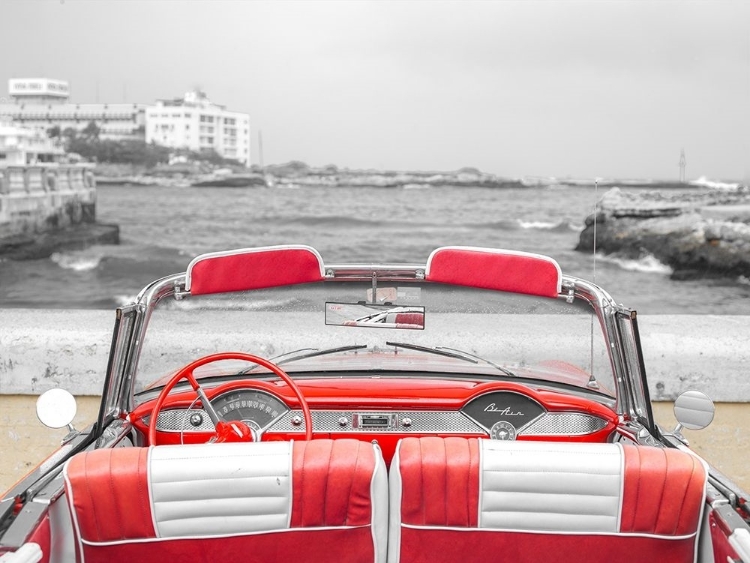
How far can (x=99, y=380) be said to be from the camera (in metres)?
3.98

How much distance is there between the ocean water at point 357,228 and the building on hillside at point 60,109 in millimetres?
485

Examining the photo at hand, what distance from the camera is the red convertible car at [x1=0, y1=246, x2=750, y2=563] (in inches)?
73.2

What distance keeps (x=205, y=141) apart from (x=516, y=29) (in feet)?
8.16

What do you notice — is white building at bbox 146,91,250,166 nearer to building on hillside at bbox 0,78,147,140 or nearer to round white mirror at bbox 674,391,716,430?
building on hillside at bbox 0,78,147,140

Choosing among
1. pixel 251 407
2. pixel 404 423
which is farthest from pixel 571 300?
pixel 251 407

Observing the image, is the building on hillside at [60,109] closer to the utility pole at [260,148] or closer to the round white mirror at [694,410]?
the utility pole at [260,148]

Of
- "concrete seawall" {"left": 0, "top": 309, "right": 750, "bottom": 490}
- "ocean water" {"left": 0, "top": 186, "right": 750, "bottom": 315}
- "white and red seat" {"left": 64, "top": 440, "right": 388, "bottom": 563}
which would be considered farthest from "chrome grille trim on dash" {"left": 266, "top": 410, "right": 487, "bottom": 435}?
"ocean water" {"left": 0, "top": 186, "right": 750, "bottom": 315}

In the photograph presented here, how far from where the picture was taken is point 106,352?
13.1ft

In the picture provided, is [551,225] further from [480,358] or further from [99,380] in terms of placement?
[480,358]

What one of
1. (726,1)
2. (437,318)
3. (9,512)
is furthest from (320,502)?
(726,1)

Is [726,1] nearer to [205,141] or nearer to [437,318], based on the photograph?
[205,141]

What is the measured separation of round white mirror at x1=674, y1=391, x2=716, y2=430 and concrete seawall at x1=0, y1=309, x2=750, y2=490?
1.68 m

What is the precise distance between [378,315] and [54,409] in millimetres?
859

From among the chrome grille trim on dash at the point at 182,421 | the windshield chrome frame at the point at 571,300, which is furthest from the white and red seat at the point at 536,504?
the chrome grille trim on dash at the point at 182,421
